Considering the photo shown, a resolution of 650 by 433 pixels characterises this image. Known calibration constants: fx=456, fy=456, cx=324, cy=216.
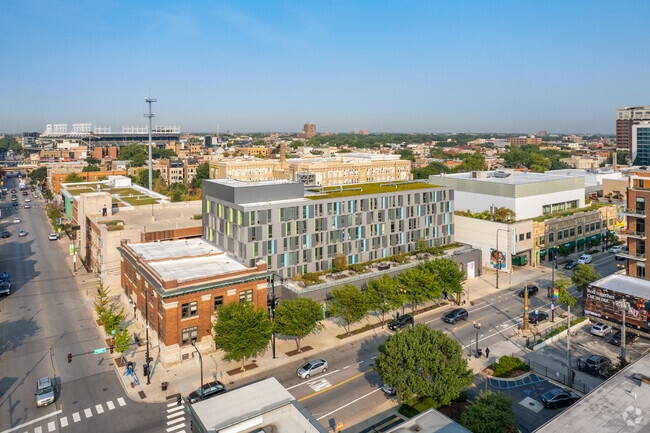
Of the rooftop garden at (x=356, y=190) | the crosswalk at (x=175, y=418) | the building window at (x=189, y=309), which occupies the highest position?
the rooftop garden at (x=356, y=190)

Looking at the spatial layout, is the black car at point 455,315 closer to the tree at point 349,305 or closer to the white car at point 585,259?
the tree at point 349,305

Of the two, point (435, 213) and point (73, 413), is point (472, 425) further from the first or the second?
point (435, 213)

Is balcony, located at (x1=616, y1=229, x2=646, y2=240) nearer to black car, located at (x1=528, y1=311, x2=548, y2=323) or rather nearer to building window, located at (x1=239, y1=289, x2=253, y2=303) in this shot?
black car, located at (x1=528, y1=311, x2=548, y2=323)

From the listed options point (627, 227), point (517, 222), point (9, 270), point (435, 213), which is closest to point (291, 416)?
point (627, 227)

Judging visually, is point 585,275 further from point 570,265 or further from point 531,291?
point 570,265

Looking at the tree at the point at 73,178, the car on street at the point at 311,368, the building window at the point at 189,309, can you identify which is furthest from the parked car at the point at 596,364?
the tree at the point at 73,178

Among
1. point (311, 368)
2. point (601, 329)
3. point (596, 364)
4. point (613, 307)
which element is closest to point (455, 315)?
point (601, 329)
